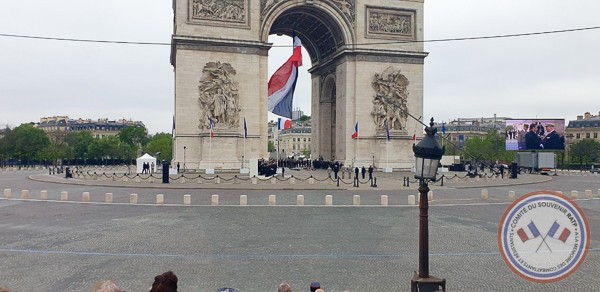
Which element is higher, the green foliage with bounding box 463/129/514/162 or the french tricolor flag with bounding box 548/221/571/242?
the green foliage with bounding box 463/129/514/162

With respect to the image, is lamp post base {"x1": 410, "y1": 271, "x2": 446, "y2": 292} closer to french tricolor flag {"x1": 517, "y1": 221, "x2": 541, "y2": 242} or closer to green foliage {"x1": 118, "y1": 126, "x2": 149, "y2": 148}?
french tricolor flag {"x1": 517, "y1": 221, "x2": 541, "y2": 242}

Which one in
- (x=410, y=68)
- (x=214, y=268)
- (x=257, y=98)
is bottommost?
(x=214, y=268)

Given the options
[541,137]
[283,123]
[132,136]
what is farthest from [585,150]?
[132,136]

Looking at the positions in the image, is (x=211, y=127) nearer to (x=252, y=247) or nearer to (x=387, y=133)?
(x=387, y=133)

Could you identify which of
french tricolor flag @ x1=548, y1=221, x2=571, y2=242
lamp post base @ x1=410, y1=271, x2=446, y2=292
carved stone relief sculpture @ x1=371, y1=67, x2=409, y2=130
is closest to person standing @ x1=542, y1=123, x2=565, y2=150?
carved stone relief sculpture @ x1=371, y1=67, x2=409, y2=130

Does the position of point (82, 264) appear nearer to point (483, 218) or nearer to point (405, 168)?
point (483, 218)

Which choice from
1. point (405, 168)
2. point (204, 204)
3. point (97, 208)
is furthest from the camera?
point (405, 168)

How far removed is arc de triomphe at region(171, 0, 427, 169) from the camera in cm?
4259

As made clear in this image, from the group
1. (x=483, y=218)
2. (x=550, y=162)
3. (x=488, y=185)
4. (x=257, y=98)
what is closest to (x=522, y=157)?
(x=550, y=162)

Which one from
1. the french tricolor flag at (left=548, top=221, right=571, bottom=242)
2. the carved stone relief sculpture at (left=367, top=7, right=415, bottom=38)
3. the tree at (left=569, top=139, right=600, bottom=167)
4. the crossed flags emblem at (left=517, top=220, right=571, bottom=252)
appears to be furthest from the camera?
the tree at (left=569, top=139, right=600, bottom=167)

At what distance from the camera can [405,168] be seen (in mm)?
48688

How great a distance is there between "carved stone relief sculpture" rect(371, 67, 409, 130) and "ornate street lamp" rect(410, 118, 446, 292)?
40.7m

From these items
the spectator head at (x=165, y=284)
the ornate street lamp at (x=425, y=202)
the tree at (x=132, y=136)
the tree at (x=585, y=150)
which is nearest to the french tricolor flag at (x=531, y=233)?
the ornate street lamp at (x=425, y=202)

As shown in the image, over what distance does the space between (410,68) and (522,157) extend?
28084 mm
